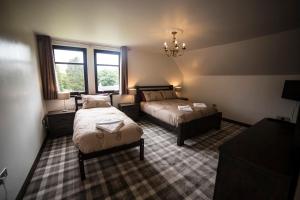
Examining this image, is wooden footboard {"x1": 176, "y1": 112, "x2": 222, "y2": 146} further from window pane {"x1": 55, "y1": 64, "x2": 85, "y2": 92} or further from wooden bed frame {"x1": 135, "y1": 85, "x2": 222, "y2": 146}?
window pane {"x1": 55, "y1": 64, "x2": 85, "y2": 92}

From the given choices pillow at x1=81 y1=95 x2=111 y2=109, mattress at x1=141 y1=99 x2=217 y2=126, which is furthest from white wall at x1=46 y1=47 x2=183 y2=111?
mattress at x1=141 y1=99 x2=217 y2=126

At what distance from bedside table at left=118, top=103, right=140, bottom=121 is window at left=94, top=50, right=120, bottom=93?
649mm

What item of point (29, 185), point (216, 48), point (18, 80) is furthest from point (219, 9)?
point (29, 185)

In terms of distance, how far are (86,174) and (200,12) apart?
2948 mm

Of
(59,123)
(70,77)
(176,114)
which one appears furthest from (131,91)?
(59,123)

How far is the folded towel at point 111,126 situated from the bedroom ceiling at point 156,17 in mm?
1730

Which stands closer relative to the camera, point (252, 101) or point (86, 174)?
point (86, 174)

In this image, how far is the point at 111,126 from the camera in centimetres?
210

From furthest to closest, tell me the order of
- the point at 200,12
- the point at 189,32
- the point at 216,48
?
Answer: the point at 216,48
the point at 189,32
the point at 200,12

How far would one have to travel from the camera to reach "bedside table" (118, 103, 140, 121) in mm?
4074

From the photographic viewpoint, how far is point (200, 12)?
1.87 meters

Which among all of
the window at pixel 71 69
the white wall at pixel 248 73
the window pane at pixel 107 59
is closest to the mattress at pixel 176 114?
the white wall at pixel 248 73

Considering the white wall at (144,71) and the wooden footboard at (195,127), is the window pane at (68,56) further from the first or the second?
the wooden footboard at (195,127)

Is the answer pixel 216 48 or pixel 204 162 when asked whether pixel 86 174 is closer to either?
pixel 204 162
